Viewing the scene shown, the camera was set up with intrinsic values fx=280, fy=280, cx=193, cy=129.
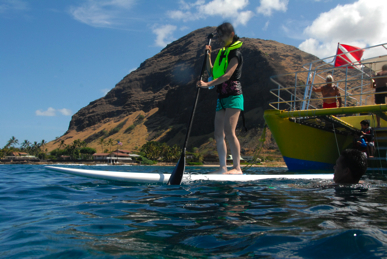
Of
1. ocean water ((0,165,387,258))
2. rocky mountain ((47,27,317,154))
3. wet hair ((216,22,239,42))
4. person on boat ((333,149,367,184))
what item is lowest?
ocean water ((0,165,387,258))

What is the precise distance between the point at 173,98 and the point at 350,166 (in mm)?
112712

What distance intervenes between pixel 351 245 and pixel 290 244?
30 centimetres

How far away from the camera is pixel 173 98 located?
115 metres

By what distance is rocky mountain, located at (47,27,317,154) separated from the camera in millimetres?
93562

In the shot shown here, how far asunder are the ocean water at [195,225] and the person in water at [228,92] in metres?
1.46

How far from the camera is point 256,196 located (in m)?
3.08

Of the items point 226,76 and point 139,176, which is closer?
point 139,176

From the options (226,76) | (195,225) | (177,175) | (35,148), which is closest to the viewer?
(195,225)

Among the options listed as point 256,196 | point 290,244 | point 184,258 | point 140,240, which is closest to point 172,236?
point 140,240

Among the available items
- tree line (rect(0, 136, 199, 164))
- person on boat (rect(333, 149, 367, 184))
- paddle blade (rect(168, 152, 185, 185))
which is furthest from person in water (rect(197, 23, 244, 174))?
tree line (rect(0, 136, 199, 164))

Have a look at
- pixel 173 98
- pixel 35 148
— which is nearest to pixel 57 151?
pixel 35 148

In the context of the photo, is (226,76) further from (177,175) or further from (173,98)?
(173,98)

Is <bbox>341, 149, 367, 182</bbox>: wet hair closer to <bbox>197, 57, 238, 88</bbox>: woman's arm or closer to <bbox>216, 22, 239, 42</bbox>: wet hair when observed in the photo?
<bbox>197, 57, 238, 88</bbox>: woman's arm

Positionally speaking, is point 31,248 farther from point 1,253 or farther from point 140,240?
point 140,240
